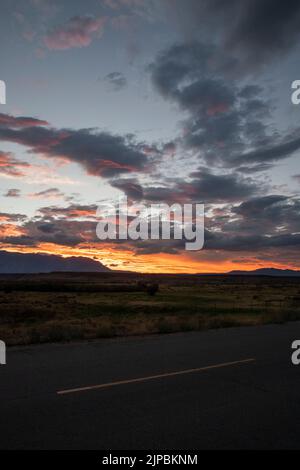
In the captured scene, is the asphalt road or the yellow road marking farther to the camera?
the yellow road marking

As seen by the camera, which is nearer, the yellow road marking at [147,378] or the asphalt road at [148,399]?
the asphalt road at [148,399]

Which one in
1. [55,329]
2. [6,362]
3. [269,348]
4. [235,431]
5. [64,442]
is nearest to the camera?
[64,442]

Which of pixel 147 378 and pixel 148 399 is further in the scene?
pixel 147 378

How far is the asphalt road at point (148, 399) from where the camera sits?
506cm

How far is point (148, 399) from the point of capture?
6.68 meters

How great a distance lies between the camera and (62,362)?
9570 mm

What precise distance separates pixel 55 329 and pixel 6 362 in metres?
5.20

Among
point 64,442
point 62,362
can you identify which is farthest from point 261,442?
point 62,362

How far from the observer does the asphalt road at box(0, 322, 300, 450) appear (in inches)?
199
